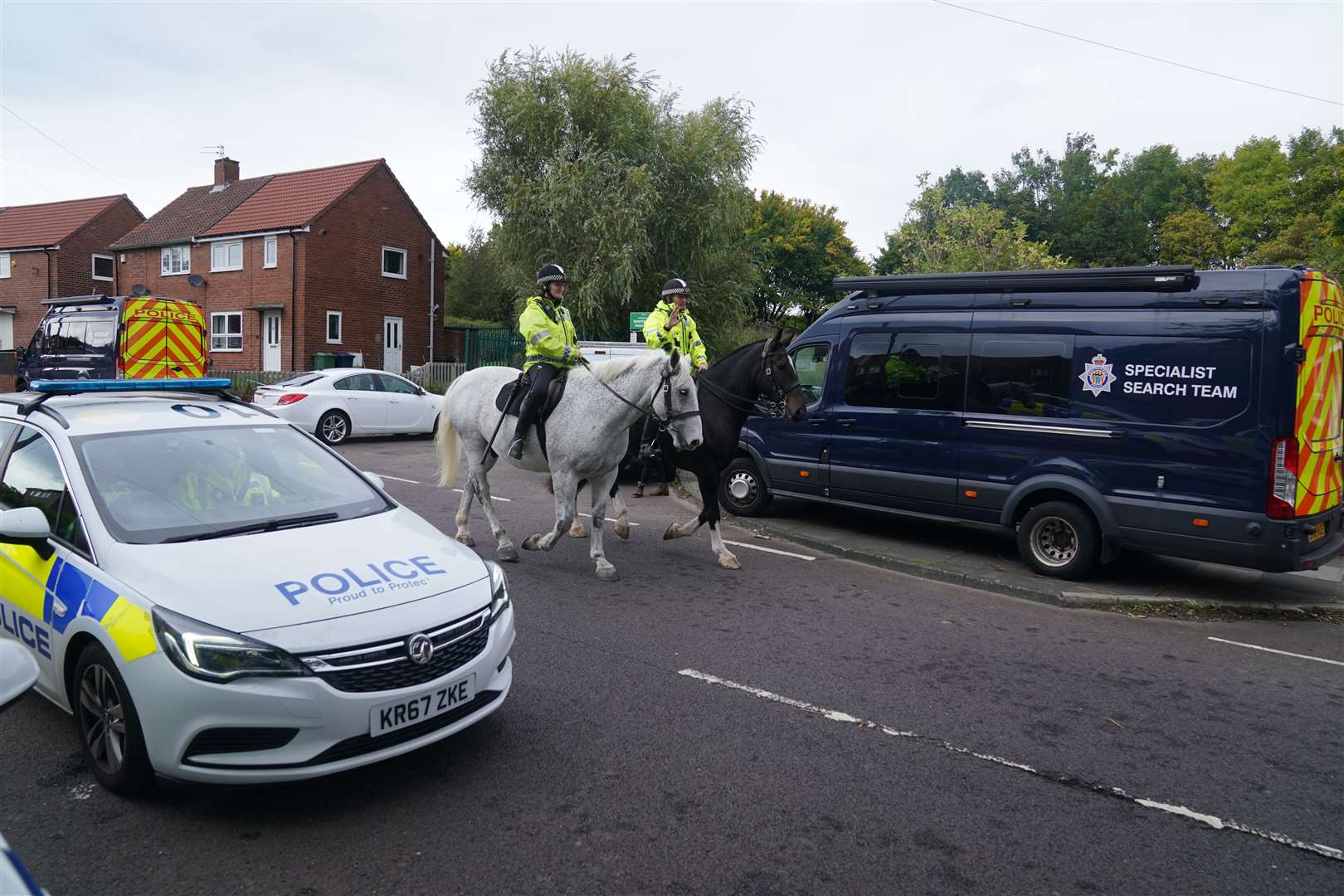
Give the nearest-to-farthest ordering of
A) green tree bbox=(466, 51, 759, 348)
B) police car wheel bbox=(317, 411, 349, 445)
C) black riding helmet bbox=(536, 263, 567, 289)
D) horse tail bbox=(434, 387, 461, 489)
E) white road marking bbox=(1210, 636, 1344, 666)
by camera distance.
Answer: white road marking bbox=(1210, 636, 1344, 666)
black riding helmet bbox=(536, 263, 567, 289)
horse tail bbox=(434, 387, 461, 489)
police car wheel bbox=(317, 411, 349, 445)
green tree bbox=(466, 51, 759, 348)

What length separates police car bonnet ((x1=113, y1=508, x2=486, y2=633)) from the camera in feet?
11.4

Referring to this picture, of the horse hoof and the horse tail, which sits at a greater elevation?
the horse tail

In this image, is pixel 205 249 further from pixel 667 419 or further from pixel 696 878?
pixel 696 878

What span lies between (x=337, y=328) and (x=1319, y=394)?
33.1 metres

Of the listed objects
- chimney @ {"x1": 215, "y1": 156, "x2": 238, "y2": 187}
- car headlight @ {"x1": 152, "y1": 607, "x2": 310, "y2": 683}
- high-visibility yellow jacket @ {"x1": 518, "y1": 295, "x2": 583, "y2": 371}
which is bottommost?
car headlight @ {"x1": 152, "y1": 607, "x2": 310, "y2": 683}

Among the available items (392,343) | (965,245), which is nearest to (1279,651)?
(965,245)

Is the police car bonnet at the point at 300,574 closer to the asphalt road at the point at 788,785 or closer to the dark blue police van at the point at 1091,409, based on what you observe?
the asphalt road at the point at 788,785

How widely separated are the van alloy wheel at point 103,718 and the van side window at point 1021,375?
25.2 ft

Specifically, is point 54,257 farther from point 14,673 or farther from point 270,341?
point 14,673

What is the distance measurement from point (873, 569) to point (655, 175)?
64.6 feet

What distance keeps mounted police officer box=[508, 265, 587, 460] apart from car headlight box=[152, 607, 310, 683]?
4.52m

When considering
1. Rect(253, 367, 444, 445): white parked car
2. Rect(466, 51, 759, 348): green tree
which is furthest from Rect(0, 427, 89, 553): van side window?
Rect(466, 51, 759, 348): green tree

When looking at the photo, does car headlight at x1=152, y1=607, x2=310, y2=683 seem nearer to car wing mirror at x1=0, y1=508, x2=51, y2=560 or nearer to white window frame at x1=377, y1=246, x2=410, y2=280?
car wing mirror at x1=0, y1=508, x2=51, y2=560

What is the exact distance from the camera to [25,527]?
3.82 metres
